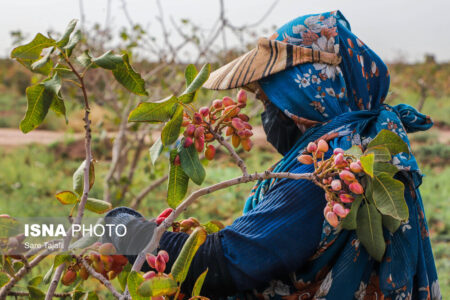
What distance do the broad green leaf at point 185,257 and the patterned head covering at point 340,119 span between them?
370 mm

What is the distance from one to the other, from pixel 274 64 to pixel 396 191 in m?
0.46

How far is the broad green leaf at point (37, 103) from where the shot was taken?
3.15 ft

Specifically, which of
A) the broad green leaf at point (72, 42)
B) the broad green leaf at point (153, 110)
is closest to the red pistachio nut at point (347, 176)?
the broad green leaf at point (153, 110)

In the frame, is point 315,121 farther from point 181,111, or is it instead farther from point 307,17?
point 181,111

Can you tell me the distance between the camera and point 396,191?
0.94 metres

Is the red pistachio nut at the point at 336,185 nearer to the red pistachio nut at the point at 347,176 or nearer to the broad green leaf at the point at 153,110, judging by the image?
the red pistachio nut at the point at 347,176

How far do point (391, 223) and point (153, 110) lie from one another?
59 centimetres

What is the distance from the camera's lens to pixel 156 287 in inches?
31.1

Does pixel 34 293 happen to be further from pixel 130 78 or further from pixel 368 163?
pixel 368 163

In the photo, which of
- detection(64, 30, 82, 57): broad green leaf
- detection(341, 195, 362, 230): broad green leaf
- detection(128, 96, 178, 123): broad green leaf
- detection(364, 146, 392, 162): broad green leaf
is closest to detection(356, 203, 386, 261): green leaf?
detection(341, 195, 362, 230): broad green leaf

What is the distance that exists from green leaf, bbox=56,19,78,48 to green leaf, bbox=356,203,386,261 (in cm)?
70

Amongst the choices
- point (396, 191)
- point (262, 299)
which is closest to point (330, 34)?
point (396, 191)

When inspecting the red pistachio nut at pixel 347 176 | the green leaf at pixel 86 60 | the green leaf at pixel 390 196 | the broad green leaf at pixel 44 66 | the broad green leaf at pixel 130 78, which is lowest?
the green leaf at pixel 390 196

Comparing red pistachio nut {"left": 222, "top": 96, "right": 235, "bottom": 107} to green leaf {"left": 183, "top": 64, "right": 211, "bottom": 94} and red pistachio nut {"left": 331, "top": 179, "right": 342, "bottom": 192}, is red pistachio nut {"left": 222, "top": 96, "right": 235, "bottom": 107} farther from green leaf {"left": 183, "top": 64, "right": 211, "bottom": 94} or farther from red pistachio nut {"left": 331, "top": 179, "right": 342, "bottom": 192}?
red pistachio nut {"left": 331, "top": 179, "right": 342, "bottom": 192}
